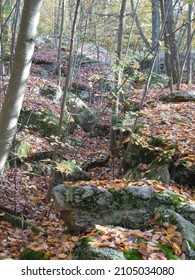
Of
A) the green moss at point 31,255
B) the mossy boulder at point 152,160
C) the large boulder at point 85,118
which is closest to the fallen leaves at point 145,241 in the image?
the green moss at point 31,255

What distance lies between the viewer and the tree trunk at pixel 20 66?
9.40 feet

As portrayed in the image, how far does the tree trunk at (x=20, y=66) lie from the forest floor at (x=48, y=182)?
5.19ft

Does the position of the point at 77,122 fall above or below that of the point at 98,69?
below

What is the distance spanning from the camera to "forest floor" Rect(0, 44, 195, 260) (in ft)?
13.6

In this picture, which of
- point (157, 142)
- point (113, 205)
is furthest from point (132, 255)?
point (157, 142)

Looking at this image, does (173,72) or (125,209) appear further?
(173,72)

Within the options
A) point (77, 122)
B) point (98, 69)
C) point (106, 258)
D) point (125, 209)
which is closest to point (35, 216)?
point (125, 209)

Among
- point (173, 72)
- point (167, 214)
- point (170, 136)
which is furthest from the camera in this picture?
point (173, 72)

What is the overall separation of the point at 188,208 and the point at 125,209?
83cm

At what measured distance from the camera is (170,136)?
6359mm

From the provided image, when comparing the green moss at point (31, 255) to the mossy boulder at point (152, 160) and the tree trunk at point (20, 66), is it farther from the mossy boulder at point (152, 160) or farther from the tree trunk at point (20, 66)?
the mossy boulder at point (152, 160)

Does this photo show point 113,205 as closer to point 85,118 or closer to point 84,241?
point 84,241
